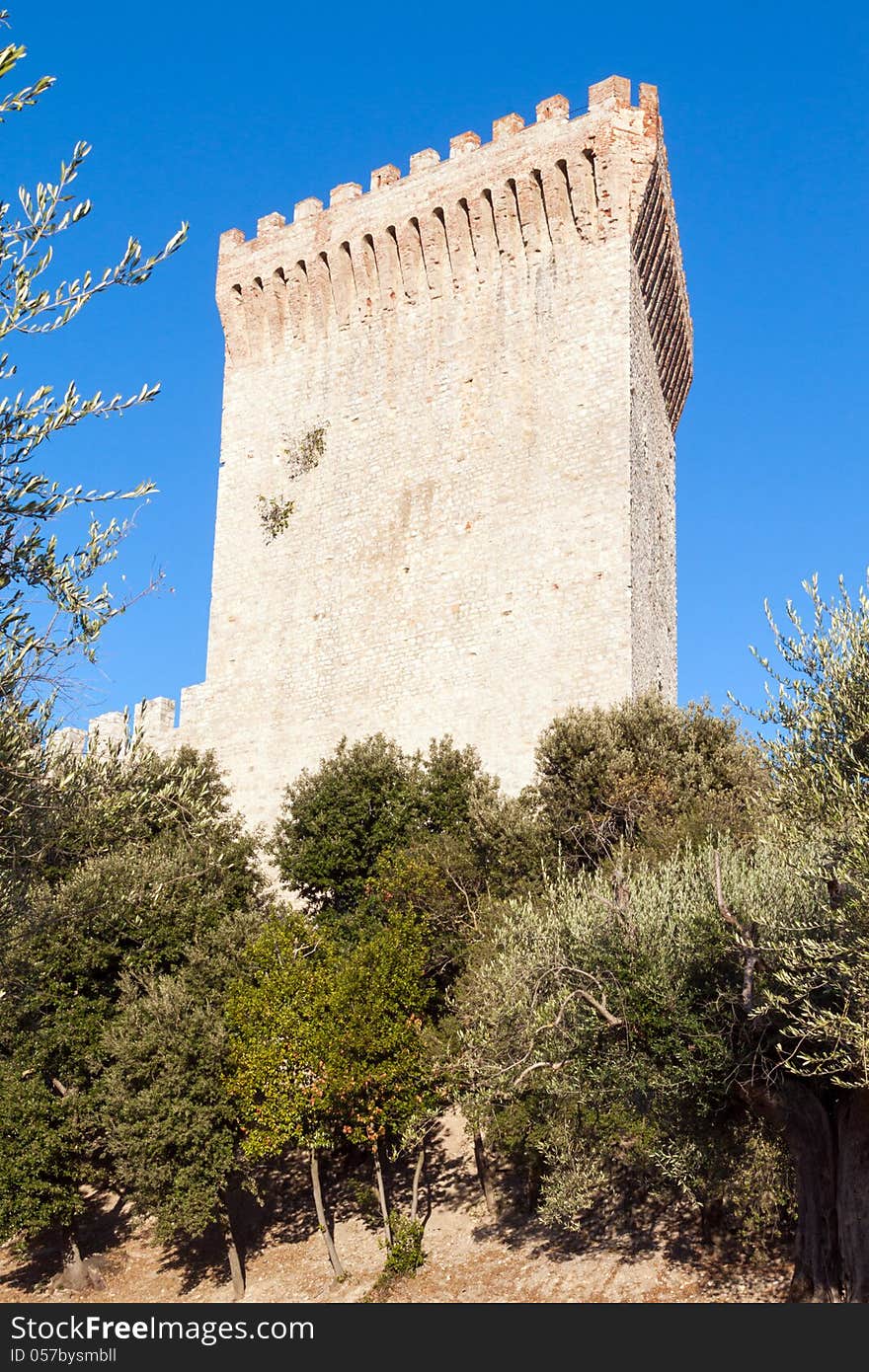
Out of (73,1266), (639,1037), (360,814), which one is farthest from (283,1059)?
(639,1037)

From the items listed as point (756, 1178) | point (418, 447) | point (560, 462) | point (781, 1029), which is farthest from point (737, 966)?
point (418, 447)

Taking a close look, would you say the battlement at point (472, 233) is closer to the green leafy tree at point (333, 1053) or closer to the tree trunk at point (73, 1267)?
the green leafy tree at point (333, 1053)

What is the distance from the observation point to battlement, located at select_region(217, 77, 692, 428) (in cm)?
2247

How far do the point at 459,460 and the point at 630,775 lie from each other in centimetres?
772

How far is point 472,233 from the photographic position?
23906 mm

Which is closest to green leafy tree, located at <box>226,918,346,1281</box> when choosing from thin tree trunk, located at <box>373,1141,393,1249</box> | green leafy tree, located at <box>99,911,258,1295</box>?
green leafy tree, located at <box>99,911,258,1295</box>

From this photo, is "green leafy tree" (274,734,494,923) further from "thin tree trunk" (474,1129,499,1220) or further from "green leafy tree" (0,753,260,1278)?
"thin tree trunk" (474,1129,499,1220)

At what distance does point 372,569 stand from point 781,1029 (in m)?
14.8

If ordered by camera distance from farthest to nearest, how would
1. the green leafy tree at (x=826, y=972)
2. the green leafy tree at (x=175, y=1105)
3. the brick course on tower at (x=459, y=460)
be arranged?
1. the brick course on tower at (x=459, y=460)
2. the green leafy tree at (x=175, y=1105)
3. the green leafy tree at (x=826, y=972)

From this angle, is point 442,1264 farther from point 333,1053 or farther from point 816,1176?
point 816,1176

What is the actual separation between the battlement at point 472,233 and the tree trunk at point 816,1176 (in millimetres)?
16143

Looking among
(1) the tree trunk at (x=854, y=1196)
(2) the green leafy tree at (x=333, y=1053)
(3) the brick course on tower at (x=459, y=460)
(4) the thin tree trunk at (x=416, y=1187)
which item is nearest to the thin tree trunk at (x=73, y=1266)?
(2) the green leafy tree at (x=333, y=1053)

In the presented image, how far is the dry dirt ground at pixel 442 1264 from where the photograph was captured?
1345 centimetres
